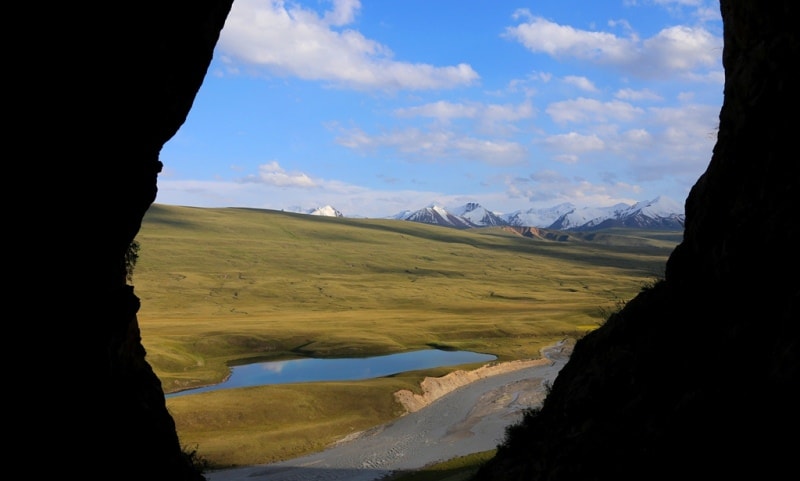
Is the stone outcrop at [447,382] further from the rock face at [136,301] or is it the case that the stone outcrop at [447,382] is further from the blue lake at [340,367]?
the rock face at [136,301]

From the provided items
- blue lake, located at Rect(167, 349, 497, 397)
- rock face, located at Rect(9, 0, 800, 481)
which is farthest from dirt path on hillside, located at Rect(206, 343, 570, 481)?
rock face, located at Rect(9, 0, 800, 481)

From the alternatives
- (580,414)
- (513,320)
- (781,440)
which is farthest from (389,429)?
(513,320)

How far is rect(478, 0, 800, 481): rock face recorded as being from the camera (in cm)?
1313

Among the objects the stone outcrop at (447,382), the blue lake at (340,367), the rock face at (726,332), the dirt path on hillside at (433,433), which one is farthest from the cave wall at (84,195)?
the blue lake at (340,367)

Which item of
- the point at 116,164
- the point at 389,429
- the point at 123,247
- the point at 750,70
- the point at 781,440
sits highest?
the point at 750,70

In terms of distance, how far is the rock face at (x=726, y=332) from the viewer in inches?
517

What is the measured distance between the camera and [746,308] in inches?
607

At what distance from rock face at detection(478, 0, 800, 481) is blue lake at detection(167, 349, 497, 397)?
276 ft

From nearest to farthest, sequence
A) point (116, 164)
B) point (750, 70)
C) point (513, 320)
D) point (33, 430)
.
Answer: point (33, 430)
point (750, 70)
point (116, 164)
point (513, 320)

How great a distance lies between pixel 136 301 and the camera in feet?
Result: 75.0

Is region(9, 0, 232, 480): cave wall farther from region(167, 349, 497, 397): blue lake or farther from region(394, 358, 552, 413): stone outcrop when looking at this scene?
region(167, 349, 497, 397): blue lake

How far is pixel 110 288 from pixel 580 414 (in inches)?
674

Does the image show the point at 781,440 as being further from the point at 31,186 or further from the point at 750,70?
the point at 31,186

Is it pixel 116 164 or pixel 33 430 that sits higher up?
pixel 116 164
